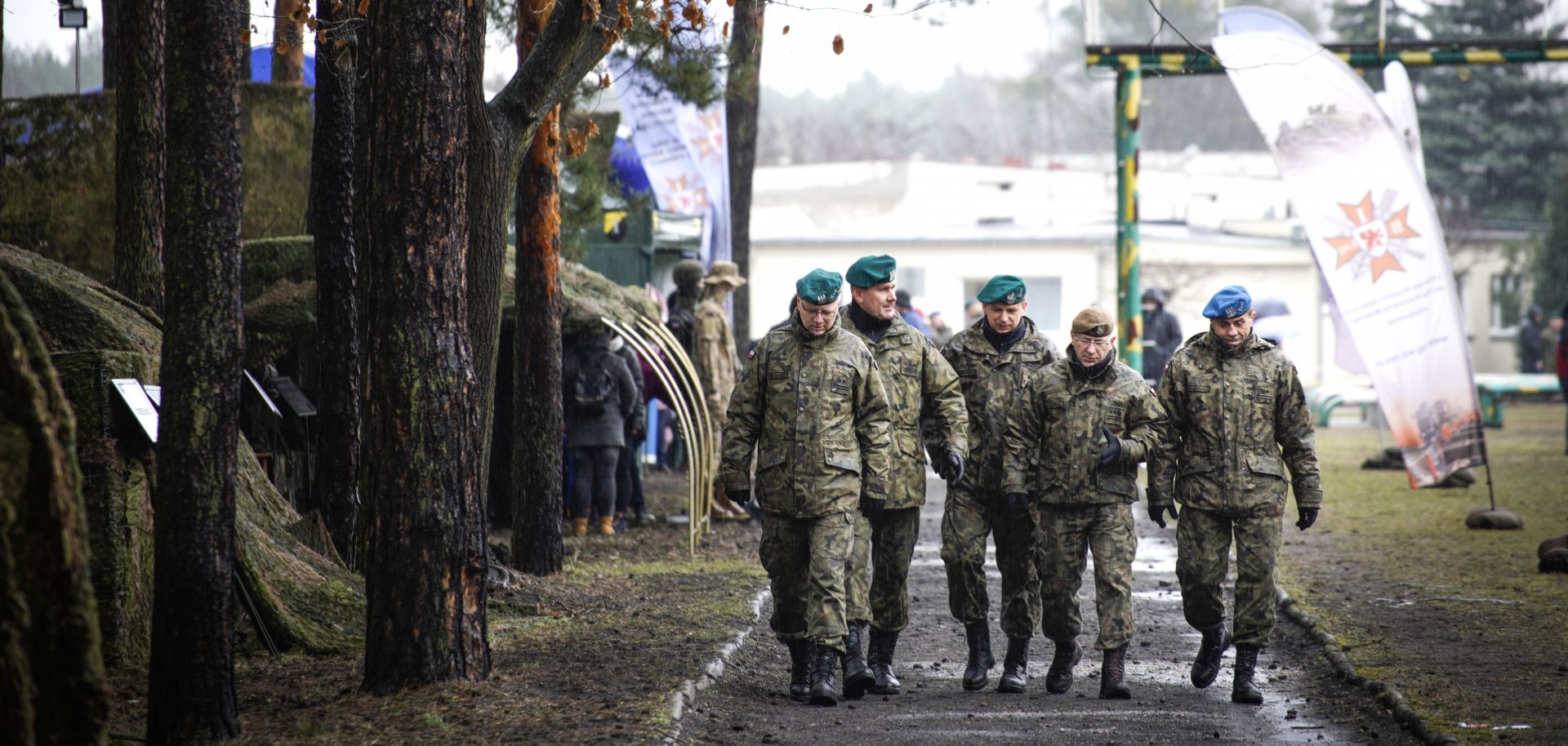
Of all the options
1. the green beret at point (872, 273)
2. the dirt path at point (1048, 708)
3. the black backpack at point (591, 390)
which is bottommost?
the dirt path at point (1048, 708)

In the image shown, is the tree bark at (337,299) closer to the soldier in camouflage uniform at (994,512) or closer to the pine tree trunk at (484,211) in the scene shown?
the pine tree trunk at (484,211)

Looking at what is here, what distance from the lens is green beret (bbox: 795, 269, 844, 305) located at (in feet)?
25.8

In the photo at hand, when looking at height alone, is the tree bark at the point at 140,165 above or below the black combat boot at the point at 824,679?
above

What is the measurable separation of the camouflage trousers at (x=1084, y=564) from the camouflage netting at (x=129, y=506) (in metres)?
3.49

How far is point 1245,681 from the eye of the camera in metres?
7.90

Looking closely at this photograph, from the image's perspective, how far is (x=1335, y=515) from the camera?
51.7 feet

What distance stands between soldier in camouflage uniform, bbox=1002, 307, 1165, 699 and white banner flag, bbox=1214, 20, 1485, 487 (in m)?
6.66

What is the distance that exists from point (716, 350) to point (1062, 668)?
24.4 feet

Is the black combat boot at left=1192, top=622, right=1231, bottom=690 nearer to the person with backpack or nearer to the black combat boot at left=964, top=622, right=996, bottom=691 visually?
the black combat boot at left=964, top=622, right=996, bottom=691

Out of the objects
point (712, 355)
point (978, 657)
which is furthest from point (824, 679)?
point (712, 355)

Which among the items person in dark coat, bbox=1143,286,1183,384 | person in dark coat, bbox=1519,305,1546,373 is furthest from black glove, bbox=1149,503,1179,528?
person in dark coat, bbox=1519,305,1546,373

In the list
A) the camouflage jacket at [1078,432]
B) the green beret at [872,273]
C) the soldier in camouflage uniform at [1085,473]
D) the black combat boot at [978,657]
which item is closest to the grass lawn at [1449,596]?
the soldier in camouflage uniform at [1085,473]

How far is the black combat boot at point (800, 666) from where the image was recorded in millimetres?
7898

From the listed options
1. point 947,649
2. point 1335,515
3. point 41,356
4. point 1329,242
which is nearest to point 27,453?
point 41,356
